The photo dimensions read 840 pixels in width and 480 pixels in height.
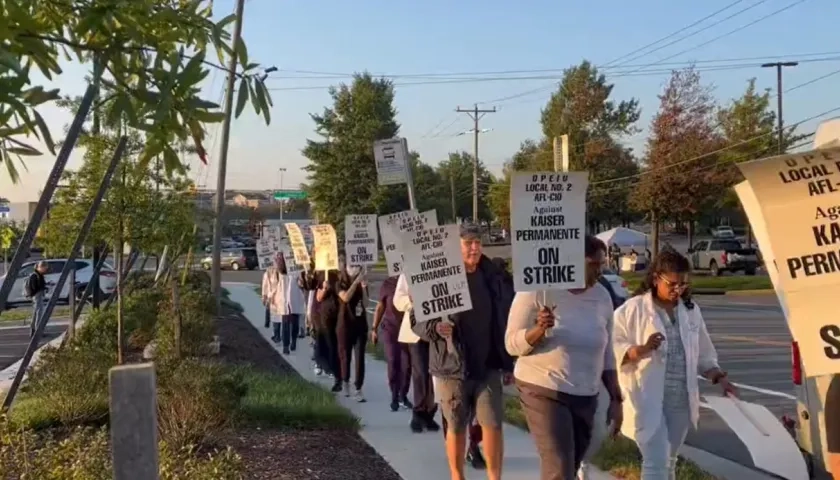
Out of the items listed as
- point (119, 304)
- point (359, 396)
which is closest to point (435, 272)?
point (359, 396)

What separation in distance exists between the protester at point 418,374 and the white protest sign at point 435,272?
1164mm

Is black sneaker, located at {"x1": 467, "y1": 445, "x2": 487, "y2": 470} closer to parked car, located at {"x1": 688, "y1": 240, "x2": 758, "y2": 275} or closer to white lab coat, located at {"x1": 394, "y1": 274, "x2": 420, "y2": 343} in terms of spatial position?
white lab coat, located at {"x1": 394, "y1": 274, "x2": 420, "y2": 343}

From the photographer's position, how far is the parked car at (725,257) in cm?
4456

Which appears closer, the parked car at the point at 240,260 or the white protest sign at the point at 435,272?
the white protest sign at the point at 435,272

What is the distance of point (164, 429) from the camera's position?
736 cm

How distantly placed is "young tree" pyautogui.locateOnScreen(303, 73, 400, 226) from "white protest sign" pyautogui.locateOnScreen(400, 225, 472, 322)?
5609 cm

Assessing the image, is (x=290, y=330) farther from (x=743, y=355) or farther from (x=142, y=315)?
(x=743, y=355)

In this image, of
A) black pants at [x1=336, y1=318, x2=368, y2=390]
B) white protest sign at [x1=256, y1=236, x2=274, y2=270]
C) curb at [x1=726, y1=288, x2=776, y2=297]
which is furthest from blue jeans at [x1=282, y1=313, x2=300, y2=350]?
curb at [x1=726, y1=288, x2=776, y2=297]

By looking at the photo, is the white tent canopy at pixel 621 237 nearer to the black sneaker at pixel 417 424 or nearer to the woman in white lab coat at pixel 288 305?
the woman in white lab coat at pixel 288 305

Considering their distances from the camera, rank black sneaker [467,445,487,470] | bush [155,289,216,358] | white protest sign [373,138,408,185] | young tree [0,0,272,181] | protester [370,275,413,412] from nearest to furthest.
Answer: young tree [0,0,272,181] < black sneaker [467,445,487,470] < protester [370,275,413,412] < bush [155,289,216,358] < white protest sign [373,138,408,185]

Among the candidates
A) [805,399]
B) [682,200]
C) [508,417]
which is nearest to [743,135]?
[682,200]

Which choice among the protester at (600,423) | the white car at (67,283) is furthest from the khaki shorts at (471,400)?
the white car at (67,283)

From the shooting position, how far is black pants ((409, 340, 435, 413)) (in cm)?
898

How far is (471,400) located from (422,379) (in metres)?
2.30
